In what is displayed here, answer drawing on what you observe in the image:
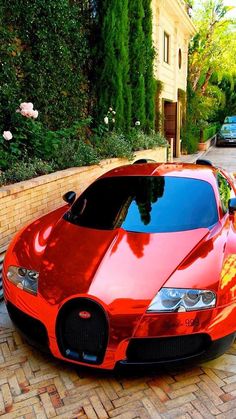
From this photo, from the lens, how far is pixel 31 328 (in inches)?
104

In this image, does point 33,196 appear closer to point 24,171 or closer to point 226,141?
point 24,171

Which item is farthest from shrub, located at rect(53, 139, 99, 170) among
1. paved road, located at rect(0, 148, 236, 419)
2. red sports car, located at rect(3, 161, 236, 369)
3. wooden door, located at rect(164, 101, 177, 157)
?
wooden door, located at rect(164, 101, 177, 157)

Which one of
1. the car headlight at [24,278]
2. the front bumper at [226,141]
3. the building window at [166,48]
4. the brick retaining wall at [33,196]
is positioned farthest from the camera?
the front bumper at [226,141]

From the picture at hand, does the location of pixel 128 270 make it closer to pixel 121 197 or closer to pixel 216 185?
pixel 121 197

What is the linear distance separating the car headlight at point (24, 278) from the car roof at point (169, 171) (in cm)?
148

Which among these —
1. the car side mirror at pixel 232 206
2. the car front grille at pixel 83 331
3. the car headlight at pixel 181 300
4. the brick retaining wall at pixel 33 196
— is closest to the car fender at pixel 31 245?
the car front grille at pixel 83 331

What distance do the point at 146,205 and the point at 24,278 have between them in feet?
4.04

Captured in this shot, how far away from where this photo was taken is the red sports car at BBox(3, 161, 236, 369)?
2.35 m

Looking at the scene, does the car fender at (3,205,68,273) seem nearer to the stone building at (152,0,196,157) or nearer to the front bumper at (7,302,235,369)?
the front bumper at (7,302,235,369)

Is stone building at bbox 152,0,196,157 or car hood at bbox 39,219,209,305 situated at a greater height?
stone building at bbox 152,0,196,157

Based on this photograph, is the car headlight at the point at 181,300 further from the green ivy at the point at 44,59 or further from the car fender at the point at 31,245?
the green ivy at the point at 44,59

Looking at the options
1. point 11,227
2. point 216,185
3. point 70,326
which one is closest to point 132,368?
point 70,326

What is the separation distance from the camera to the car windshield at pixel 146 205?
311 centimetres

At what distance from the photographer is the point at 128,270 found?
2562 millimetres
